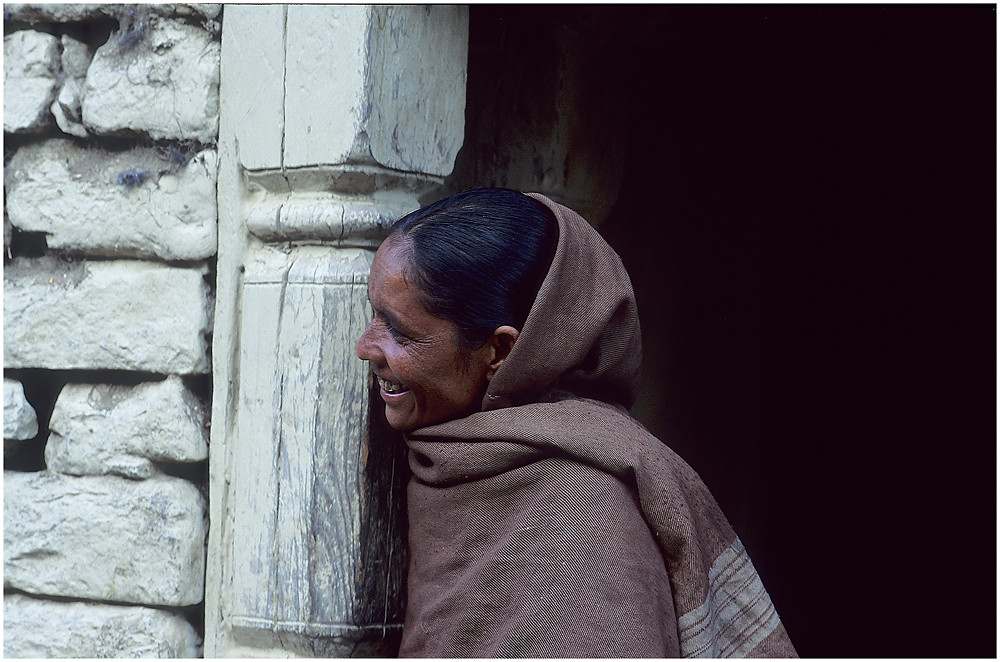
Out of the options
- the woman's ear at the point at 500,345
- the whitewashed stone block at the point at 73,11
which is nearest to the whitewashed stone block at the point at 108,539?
the woman's ear at the point at 500,345

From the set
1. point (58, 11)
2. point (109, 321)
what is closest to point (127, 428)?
point (109, 321)

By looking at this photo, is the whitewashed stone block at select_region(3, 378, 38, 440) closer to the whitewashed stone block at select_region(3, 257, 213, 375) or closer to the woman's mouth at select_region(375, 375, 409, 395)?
the whitewashed stone block at select_region(3, 257, 213, 375)

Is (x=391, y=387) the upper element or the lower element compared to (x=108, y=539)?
upper

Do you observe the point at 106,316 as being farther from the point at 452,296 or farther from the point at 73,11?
the point at 452,296

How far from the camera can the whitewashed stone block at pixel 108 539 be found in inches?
63.3

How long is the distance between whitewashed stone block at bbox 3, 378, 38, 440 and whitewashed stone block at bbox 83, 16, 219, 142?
1.55 feet

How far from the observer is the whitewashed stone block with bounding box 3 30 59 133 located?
1673 mm

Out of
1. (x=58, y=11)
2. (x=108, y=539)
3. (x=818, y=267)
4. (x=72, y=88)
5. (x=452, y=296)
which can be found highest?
(x=58, y=11)

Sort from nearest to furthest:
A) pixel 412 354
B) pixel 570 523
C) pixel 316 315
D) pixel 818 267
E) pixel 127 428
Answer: pixel 570 523, pixel 412 354, pixel 316 315, pixel 127 428, pixel 818 267

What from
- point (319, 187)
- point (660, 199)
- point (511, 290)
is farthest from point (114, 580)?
point (660, 199)

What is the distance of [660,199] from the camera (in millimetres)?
2680

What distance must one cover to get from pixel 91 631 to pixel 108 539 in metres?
0.16

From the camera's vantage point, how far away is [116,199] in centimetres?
163

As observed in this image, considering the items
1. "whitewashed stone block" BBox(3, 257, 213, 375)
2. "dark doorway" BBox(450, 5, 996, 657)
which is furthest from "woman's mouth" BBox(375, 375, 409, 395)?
"dark doorway" BBox(450, 5, 996, 657)
